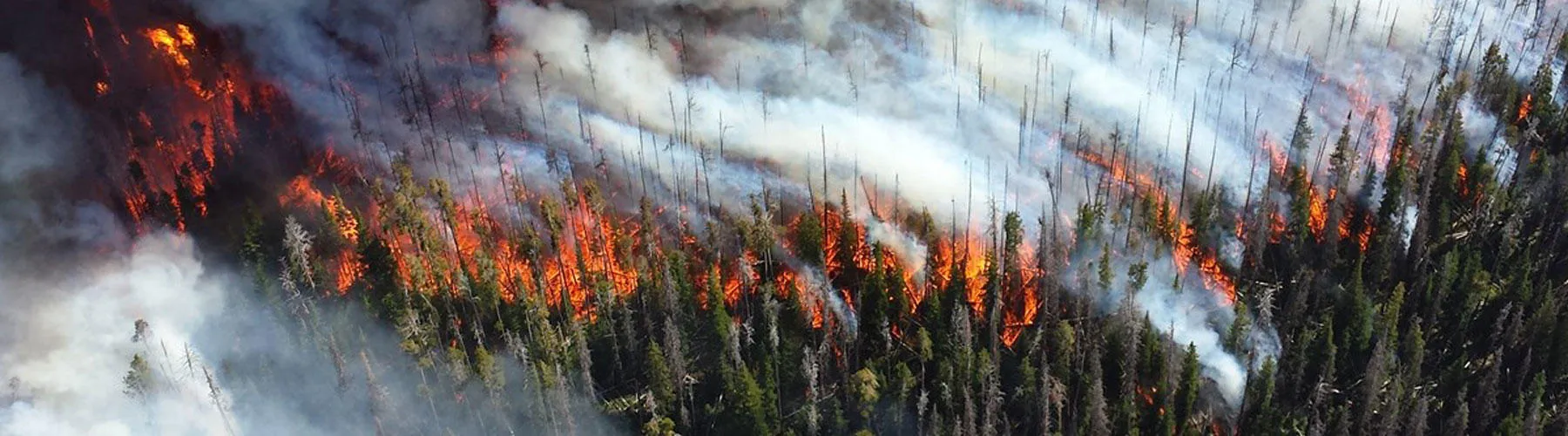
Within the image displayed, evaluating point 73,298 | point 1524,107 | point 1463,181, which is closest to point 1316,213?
point 1463,181

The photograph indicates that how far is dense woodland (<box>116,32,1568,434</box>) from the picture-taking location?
356 ft

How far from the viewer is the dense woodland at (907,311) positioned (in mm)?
108375

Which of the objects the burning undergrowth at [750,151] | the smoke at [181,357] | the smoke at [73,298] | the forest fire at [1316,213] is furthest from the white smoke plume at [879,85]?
the smoke at [181,357]

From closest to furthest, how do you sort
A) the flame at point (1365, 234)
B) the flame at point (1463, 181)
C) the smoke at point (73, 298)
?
the smoke at point (73, 298) < the flame at point (1365, 234) < the flame at point (1463, 181)

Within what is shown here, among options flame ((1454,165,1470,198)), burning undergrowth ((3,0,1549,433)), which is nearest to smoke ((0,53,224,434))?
burning undergrowth ((3,0,1549,433))

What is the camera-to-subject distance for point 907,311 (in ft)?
375

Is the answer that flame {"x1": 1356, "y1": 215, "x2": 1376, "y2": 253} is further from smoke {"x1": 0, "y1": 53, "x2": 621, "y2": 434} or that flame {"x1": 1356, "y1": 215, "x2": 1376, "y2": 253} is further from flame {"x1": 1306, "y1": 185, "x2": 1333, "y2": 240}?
smoke {"x1": 0, "y1": 53, "x2": 621, "y2": 434}

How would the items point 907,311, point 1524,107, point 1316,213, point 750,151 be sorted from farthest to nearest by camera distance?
point 1524,107 → point 750,151 → point 1316,213 → point 907,311

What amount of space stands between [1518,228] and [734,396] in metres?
82.3

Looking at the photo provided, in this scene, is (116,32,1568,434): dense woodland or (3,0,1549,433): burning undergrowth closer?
(116,32,1568,434): dense woodland

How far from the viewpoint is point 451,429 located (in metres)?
110

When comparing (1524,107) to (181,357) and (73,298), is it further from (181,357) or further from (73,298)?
(73,298)

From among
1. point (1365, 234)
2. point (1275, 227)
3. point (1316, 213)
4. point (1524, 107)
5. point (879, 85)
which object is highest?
point (879, 85)

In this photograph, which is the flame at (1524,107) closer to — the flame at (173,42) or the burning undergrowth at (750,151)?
the burning undergrowth at (750,151)
